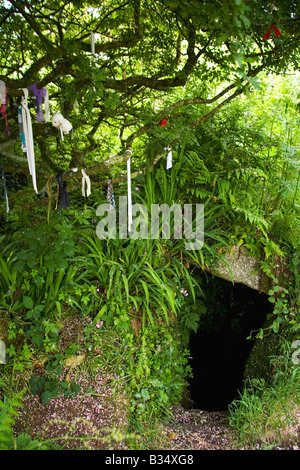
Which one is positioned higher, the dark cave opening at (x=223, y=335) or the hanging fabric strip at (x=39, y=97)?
the hanging fabric strip at (x=39, y=97)

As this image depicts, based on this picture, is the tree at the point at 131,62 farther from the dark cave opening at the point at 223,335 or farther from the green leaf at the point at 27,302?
the dark cave opening at the point at 223,335

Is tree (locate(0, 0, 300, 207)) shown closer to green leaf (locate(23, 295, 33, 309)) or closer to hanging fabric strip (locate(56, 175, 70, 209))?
hanging fabric strip (locate(56, 175, 70, 209))

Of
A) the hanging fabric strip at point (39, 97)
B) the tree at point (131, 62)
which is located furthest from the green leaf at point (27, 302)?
the hanging fabric strip at point (39, 97)

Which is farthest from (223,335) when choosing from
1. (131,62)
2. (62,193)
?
(131,62)

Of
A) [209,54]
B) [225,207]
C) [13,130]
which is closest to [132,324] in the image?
[225,207]

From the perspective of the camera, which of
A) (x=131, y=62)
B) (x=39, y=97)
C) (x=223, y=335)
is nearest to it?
(x=39, y=97)

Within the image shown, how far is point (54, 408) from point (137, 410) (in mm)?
661

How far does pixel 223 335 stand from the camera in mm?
5094

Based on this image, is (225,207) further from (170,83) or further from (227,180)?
(170,83)

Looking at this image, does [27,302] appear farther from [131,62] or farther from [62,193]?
[131,62]

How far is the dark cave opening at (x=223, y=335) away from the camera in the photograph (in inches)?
186

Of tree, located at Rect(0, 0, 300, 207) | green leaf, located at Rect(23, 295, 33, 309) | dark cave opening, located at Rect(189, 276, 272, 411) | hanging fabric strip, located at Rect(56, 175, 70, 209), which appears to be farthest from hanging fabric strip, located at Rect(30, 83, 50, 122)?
dark cave opening, located at Rect(189, 276, 272, 411)

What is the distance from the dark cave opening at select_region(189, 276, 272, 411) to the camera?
471 cm

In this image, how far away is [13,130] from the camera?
322 cm
